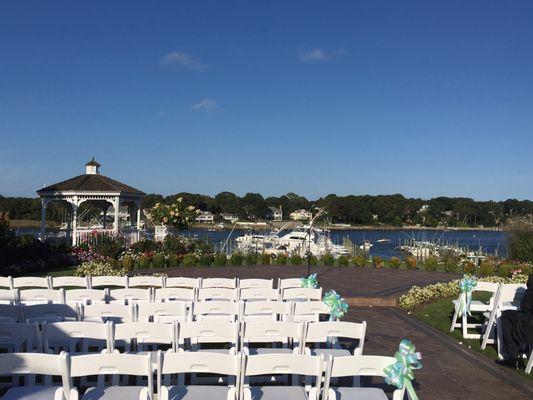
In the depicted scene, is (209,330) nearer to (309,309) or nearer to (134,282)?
(309,309)

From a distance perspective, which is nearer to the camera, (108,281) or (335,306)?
(335,306)

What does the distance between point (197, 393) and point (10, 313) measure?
2.73 meters

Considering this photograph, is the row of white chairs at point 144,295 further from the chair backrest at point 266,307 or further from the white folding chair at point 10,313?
the chair backrest at point 266,307

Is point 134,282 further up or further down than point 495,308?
further up

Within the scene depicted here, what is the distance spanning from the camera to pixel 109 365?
3451mm

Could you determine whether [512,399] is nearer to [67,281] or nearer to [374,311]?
[374,311]

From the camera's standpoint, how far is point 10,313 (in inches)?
218

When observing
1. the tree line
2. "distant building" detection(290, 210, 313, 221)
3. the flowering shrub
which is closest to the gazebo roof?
the flowering shrub

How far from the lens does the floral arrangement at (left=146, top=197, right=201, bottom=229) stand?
19.8 meters

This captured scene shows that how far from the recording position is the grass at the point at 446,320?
718cm

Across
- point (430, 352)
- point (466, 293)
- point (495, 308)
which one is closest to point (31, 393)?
point (430, 352)

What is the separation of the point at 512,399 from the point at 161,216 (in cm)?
1605

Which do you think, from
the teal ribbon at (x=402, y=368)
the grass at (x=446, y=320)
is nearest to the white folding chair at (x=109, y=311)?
the teal ribbon at (x=402, y=368)

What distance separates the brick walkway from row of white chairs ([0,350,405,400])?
76.9 inches
